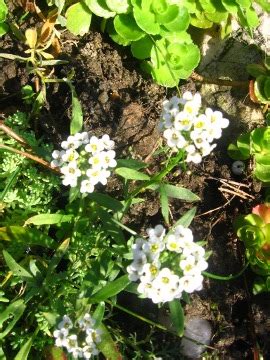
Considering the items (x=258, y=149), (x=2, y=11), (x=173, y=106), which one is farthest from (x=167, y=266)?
(x=2, y=11)

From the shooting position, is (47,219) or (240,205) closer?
(47,219)

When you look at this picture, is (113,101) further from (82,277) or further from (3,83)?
(82,277)

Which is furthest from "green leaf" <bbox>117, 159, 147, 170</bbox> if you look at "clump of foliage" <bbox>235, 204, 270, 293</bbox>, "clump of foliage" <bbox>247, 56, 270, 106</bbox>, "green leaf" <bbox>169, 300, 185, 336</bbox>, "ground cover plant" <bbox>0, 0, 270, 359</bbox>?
"clump of foliage" <bbox>247, 56, 270, 106</bbox>

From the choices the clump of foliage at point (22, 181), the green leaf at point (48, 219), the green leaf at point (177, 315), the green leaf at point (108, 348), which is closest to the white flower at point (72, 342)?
the green leaf at point (108, 348)

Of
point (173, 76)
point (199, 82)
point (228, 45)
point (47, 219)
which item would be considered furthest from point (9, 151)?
point (228, 45)

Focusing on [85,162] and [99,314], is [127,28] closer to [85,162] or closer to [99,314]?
[85,162]

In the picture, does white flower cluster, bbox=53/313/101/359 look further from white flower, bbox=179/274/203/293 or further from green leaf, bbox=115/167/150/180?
green leaf, bbox=115/167/150/180
